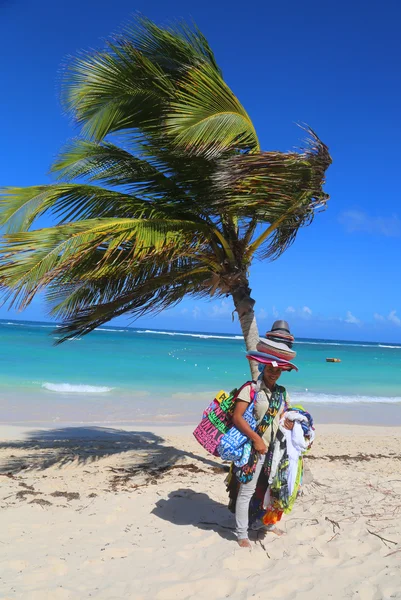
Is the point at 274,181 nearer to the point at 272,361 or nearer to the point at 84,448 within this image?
the point at 272,361

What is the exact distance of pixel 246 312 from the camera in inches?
246

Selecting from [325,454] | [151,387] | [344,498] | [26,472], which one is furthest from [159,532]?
[151,387]

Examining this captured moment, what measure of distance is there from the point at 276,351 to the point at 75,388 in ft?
43.7

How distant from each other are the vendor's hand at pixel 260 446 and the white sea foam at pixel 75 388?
40.7 feet

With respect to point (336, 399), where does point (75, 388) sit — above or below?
below

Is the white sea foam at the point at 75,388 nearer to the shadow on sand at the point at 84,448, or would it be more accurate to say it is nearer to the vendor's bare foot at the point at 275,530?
the shadow on sand at the point at 84,448

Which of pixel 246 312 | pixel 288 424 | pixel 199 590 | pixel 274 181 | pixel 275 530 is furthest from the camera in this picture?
pixel 246 312

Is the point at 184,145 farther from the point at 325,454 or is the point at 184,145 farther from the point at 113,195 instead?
the point at 325,454

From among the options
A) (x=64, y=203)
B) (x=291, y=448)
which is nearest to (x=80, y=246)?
(x=64, y=203)

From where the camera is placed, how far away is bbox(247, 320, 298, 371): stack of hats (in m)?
3.92

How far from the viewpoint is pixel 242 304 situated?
6.30m

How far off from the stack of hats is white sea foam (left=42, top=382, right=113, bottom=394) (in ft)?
40.5

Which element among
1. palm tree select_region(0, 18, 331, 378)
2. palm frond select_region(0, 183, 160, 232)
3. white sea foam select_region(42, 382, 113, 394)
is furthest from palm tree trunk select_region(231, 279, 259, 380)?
white sea foam select_region(42, 382, 113, 394)

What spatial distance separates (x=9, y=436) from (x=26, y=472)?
9.45ft
